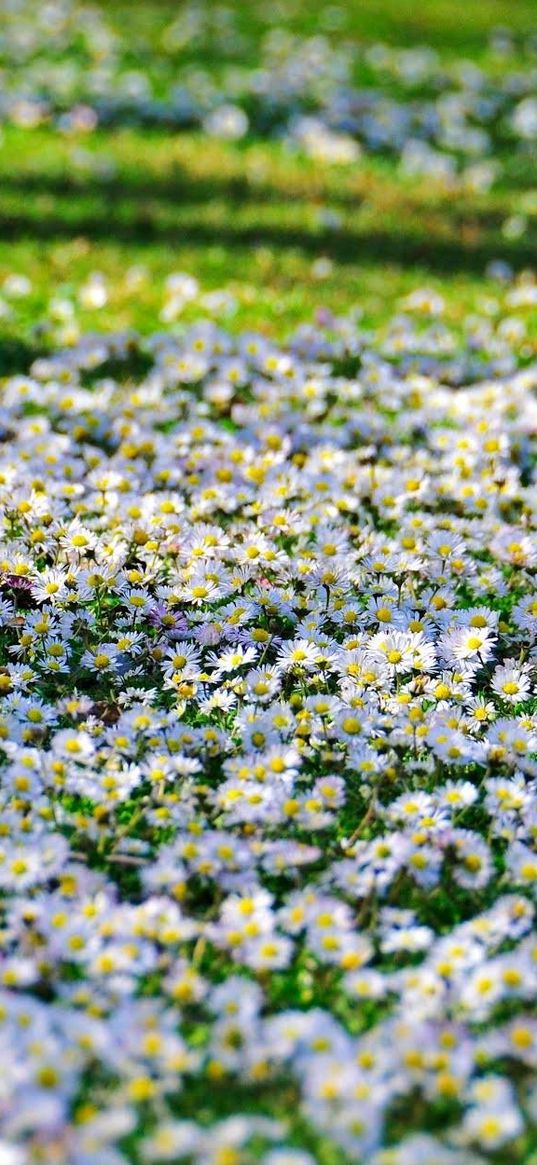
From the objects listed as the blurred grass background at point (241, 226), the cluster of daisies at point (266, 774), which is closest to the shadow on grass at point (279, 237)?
the blurred grass background at point (241, 226)

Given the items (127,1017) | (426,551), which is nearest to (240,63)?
(426,551)

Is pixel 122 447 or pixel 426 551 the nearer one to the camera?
pixel 426 551

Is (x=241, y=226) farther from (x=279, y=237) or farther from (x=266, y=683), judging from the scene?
(x=266, y=683)

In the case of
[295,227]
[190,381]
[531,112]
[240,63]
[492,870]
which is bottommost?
[492,870]

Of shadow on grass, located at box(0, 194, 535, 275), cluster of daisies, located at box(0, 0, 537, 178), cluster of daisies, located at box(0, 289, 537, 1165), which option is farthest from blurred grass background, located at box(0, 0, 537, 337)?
cluster of daisies, located at box(0, 289, 537, 1165)

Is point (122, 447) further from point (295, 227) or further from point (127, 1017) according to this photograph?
point (295, 227)

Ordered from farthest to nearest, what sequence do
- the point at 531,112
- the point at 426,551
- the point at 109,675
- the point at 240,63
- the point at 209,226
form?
1. the point at 240,63
2. the point at 531,112
3. the point at 209,226
4. the point at 426,551
5. the point at 109,675

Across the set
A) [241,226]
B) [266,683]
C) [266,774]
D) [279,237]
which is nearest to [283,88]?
[241,226]
